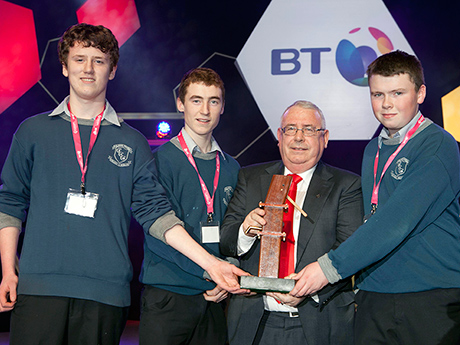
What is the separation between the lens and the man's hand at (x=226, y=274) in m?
2.23

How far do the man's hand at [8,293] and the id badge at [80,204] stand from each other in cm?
39

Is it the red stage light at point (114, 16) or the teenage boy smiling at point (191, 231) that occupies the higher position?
the red stage light at point (114, 16)

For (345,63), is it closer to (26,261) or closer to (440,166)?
(440,166)

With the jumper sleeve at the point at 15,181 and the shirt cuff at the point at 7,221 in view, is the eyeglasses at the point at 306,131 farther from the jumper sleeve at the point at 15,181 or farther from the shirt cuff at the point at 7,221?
the shirt cuff at the point at 7,221

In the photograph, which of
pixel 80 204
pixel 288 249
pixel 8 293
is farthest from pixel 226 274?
pixel 8 293

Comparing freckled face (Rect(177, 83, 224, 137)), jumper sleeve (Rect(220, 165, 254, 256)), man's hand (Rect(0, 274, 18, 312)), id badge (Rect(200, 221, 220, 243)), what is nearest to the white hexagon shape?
freckled face (Rect(177, 83, 224, 137))

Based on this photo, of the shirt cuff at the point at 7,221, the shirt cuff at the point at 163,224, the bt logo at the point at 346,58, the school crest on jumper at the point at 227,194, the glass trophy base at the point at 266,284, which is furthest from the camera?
the bt logo at the point at 346,58

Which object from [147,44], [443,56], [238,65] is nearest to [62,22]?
[147,44]

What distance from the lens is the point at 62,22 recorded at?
16.5ft

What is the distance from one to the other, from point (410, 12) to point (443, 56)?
0.51 metres

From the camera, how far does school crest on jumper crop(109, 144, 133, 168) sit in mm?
2332

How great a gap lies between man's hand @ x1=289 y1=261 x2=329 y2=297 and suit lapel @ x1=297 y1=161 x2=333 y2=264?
203 mm

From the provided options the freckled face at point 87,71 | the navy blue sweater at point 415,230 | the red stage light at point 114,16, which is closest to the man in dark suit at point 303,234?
the navy blue sweater at point 415,230

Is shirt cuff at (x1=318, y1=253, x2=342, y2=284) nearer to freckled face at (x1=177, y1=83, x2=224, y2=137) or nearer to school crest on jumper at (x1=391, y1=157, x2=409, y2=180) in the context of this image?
school crest on jumper at (x1=391, y1=157, x2=409, y2=180)
